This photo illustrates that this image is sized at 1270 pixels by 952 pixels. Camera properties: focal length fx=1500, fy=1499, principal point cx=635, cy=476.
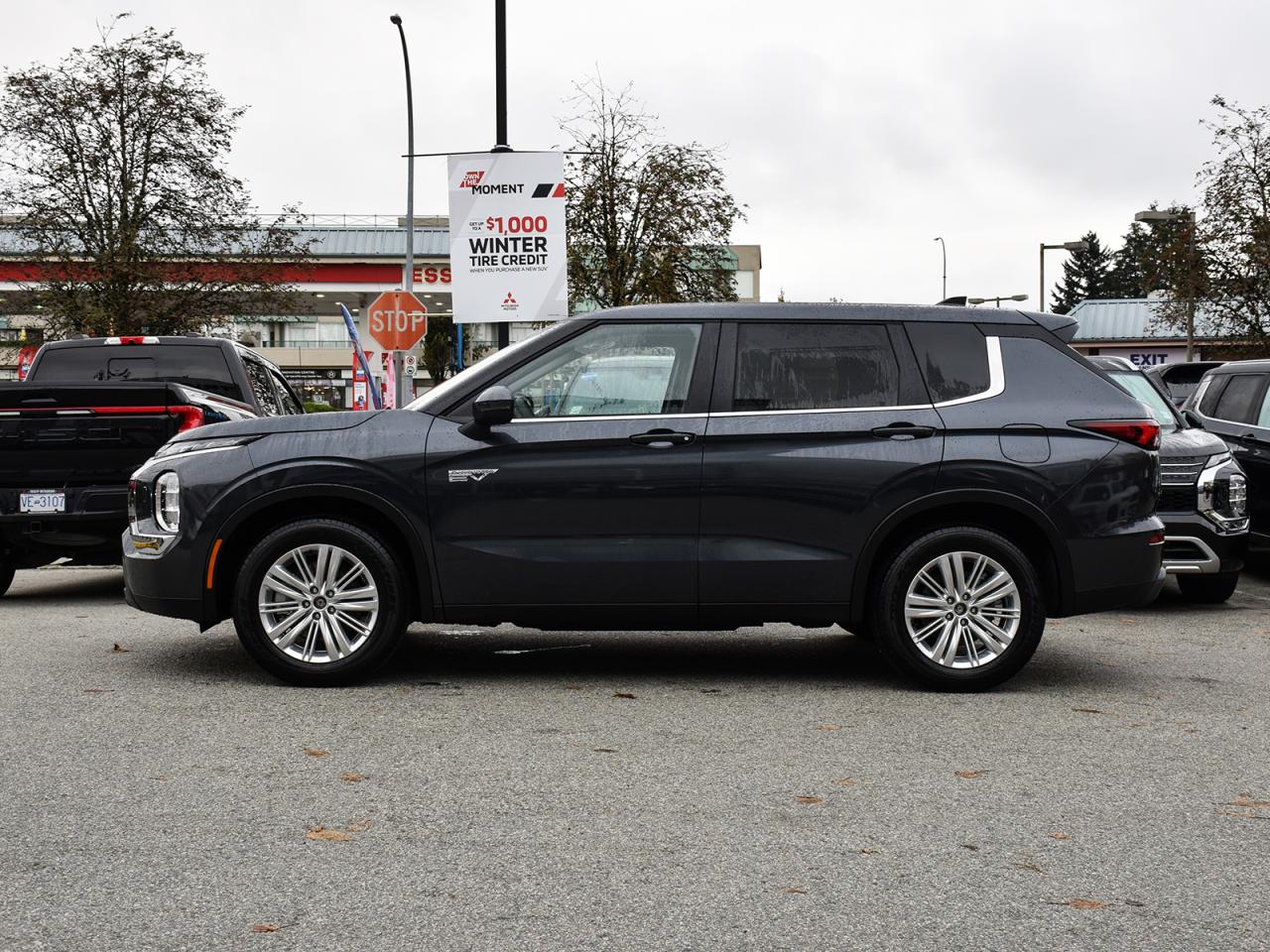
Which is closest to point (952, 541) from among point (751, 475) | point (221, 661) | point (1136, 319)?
point (751, 475)

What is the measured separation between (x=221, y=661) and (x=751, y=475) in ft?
9.83

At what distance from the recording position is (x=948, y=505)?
23.1 feet

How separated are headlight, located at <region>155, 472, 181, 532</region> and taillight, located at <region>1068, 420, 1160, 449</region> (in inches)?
166

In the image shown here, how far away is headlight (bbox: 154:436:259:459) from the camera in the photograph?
23.1ft

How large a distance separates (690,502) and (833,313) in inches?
45.4

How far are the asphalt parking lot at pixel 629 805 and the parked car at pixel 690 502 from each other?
0.40 meters

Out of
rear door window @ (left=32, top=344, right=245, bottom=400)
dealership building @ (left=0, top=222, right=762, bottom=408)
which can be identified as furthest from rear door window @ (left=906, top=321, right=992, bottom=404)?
dealership building @ (left=0, top=222, right=762, bottom=408)

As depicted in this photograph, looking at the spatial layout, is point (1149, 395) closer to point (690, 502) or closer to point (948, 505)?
point (948, 505)

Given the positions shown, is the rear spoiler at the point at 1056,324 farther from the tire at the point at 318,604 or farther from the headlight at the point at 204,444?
the headlight at the point at 204,444

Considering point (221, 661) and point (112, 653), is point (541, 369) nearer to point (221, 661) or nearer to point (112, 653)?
point (221, 661)

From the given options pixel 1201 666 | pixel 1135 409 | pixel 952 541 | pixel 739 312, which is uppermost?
pixel 739 312

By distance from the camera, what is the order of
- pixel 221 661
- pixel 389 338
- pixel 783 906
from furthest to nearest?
1. pixel 389 338
2. pixel 221 661
3. pixel 783 906

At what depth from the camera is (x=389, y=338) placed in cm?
2120

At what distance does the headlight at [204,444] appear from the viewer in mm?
7043
